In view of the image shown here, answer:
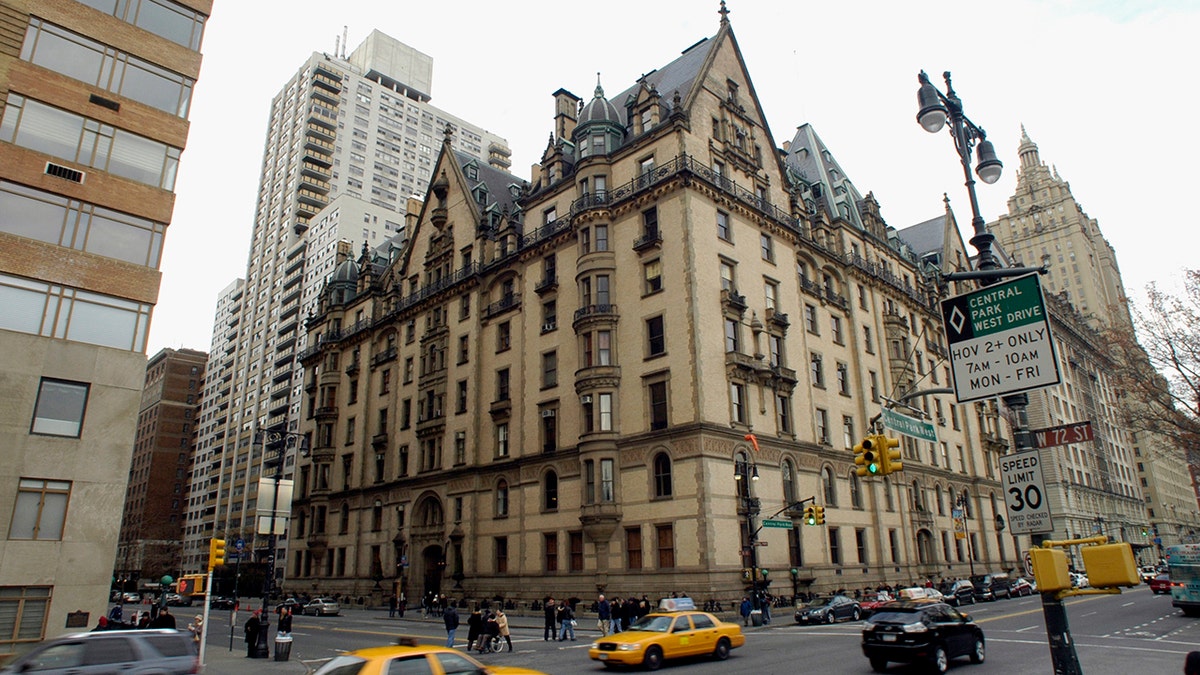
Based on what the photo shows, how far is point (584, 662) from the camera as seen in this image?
2217 centimetres

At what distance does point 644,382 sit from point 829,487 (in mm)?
14677

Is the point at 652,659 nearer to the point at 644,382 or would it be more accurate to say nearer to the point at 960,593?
the point at 644,382

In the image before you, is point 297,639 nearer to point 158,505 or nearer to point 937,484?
point 937,484

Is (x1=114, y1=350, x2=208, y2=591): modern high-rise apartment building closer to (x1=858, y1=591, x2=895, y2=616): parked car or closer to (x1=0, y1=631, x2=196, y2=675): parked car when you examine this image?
(x1=858, y1=591, x2=895, y2=616): parked car

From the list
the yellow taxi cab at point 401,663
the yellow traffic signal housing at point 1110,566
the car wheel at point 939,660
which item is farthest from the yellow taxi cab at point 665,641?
the yellow traffic signal housing at point 1110,566

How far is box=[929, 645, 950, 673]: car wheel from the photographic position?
17.5 meters

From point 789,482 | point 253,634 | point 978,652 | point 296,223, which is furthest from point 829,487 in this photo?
point 296,223

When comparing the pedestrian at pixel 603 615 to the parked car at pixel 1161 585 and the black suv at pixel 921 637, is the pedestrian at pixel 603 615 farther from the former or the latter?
the parked car at pixel 1161 585

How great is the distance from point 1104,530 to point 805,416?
65.2 metres

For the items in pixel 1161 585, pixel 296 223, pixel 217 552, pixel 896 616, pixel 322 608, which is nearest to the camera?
pixel 896 616

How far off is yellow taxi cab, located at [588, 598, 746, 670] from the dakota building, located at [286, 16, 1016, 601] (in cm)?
1471

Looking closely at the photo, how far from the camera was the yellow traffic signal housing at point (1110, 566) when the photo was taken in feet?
24.0

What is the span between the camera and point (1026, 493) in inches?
354

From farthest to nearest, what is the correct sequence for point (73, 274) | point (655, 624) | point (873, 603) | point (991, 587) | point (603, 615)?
1. point (991, 587)
2. point (873, 603)
3. point (603, 615)
4. point (73, 274)
5. point (655, 624)
